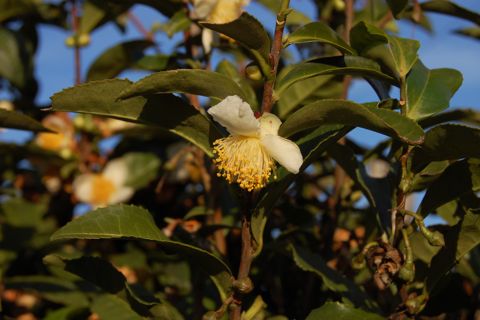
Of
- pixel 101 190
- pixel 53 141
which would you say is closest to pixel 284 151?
pixel 101 190

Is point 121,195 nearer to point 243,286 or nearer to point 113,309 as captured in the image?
point 113,309

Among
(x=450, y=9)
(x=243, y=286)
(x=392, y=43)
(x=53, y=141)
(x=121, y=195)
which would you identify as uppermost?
(x=392, y=43)

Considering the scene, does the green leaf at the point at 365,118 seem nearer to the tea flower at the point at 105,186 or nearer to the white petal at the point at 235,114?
the white petal at the point at 235,114

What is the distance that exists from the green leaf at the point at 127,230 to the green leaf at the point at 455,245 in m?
0.33

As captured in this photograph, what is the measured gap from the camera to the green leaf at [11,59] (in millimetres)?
2217

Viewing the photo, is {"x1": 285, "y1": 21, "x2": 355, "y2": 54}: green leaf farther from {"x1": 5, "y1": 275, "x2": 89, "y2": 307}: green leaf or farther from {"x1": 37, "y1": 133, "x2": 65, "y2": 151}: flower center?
{"x1": 37, "y1": 133, "x2": 65, "y2": 151}: flower center

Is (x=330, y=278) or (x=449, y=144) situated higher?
(x=449, y=144)

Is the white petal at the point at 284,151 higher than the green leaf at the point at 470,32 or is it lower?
higher

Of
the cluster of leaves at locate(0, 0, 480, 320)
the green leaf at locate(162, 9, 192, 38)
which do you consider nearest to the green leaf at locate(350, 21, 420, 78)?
the cluster of leaves at locate(0, 0, 480, 320)

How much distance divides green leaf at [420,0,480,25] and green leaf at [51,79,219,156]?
0.76 meters

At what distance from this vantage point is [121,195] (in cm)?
209

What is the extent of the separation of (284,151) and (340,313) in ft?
0.93

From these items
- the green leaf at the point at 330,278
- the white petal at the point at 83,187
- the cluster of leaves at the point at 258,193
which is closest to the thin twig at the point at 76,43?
the cluster of leaves at the point at 258,193

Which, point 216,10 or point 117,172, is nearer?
point 216,10
